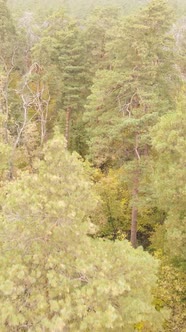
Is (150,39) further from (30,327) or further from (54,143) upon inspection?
(30,327)

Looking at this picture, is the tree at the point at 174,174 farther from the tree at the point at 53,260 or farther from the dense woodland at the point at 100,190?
the tree at the point at 53,260

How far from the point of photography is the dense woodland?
28.2ft

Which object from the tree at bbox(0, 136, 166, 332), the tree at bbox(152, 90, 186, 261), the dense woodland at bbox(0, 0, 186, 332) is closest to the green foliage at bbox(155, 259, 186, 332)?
the dense woodland at bbox(0, 0, 186, 332)

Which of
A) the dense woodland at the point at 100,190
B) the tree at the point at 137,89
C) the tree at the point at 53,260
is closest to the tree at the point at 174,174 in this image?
the dense woodland at the point at 100,190

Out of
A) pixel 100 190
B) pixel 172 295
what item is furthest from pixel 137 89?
pixel 172 295

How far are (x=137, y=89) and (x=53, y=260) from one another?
43.4ft

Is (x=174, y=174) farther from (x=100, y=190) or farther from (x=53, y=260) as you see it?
(x=53, y=260)

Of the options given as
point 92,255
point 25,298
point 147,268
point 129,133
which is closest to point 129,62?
point 129,133

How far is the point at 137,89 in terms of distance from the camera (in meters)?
19.8

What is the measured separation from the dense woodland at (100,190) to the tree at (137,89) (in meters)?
0.07

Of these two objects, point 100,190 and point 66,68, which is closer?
point 100,190

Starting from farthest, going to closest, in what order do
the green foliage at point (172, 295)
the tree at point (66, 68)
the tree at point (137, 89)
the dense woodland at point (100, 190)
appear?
the tree at point (66, 68), the tree at point (137, 89), the green foliage at point (172, 295), the dense woodland at point (100, 190)

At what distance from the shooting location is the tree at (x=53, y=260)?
8242 mm

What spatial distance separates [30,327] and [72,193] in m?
3.18
